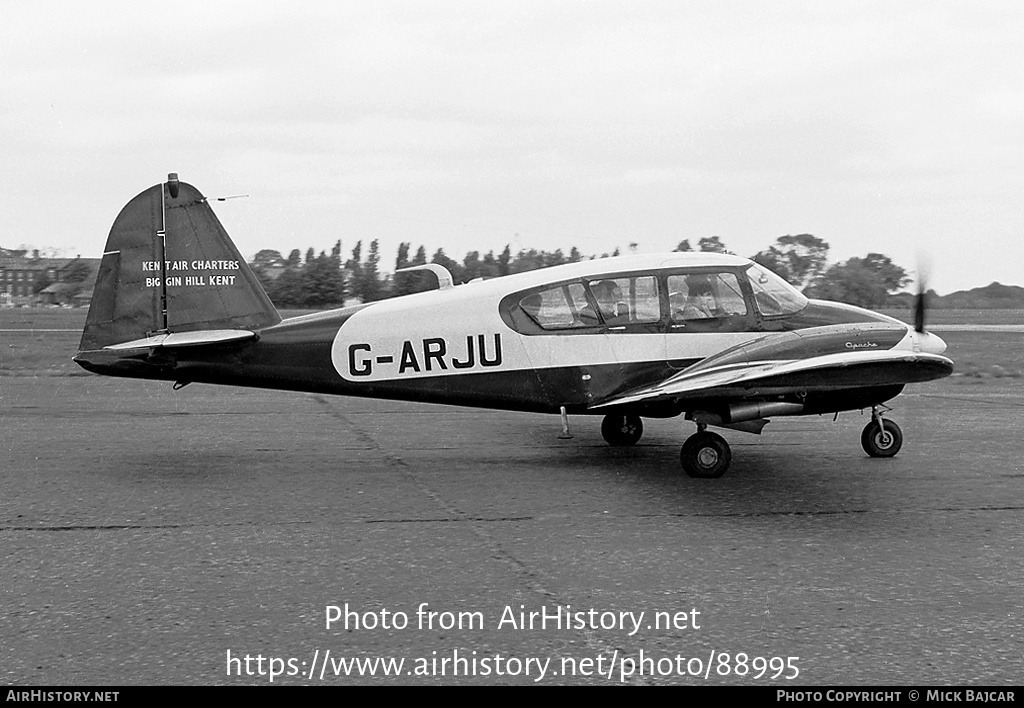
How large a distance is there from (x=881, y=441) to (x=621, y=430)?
109 inches

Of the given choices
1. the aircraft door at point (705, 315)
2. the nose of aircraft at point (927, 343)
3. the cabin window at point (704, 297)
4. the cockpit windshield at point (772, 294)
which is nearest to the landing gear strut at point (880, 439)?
the nose of aircraft at point (927, 343)

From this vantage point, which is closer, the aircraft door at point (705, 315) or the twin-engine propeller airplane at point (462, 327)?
the twin-engine propeller airplane at point (462, 327)

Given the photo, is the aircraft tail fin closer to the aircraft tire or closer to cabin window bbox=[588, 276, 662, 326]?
cabin window bbox=[588, 276, 662, 326]

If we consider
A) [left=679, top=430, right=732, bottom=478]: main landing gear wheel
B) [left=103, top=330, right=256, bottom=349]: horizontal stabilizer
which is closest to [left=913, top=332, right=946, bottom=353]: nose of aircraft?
[left=679, top=430, right=732, bottom=478]: main landing gear wheel

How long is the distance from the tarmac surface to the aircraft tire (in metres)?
0.13

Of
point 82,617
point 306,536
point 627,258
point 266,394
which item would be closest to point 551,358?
point 627,258

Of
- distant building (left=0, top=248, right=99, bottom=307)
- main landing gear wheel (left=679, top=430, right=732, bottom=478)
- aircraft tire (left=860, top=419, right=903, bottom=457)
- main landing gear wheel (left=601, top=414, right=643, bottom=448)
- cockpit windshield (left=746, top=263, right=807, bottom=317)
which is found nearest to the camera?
main landing gear wheel (left=679, top=430, right=732, bottom=478)

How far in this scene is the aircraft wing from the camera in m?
8.62

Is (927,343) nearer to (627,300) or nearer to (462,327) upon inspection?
(627,300)

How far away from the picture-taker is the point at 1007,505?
8.20 metres

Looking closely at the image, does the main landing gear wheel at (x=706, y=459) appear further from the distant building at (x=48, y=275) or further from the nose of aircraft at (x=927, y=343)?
the distant building at (x=48, y=275)

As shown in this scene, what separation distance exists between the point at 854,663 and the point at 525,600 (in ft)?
5.81

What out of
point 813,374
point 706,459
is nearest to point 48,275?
point 706,459

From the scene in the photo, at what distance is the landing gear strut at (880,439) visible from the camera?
1068 cm
